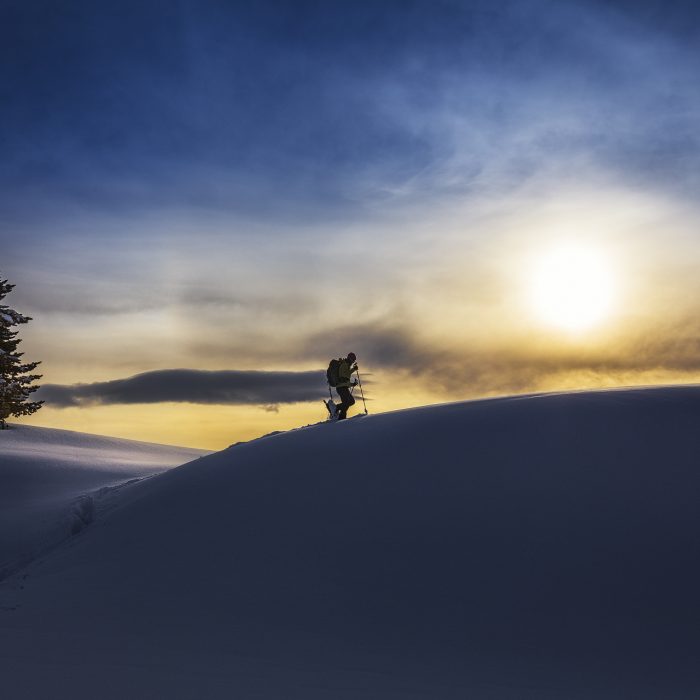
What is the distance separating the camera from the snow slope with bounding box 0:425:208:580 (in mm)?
15531

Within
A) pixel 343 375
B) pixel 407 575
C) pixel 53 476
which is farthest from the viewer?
pixel 53 476

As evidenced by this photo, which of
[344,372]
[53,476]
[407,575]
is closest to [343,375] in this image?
[344,372]

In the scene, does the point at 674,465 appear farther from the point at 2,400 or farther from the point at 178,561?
the point at 2,400

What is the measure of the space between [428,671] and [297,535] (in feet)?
11.9

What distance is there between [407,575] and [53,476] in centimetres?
1615

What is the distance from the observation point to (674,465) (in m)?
11.6

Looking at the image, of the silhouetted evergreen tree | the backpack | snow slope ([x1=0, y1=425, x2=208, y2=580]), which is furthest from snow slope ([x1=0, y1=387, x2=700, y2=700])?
the silhouetted evergreen tree

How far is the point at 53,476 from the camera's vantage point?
885 inches

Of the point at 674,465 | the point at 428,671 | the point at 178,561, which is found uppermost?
the point at 674,465

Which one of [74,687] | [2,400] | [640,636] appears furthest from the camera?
[2,400]

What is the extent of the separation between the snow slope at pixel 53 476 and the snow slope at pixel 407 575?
2.49 m

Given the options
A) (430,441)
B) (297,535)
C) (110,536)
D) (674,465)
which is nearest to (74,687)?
(297,535)

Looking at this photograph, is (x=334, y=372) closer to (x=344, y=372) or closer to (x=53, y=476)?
(x=344, y=372)

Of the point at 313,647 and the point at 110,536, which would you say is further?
the point at 110,536
